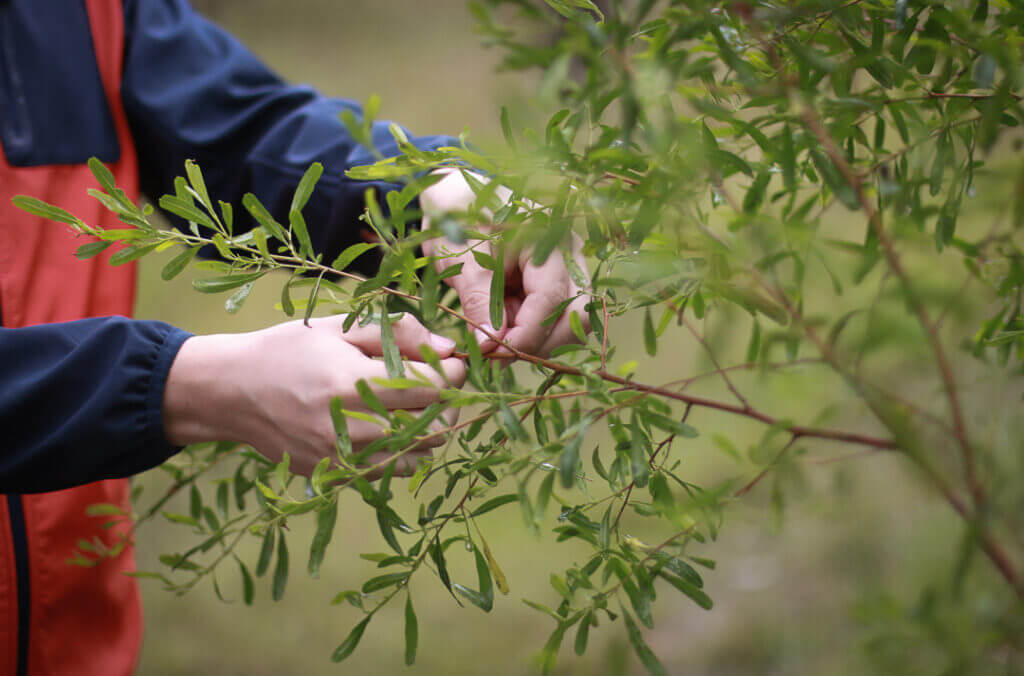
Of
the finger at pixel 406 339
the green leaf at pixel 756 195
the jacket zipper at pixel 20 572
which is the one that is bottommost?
the jacket zipper at pixel 20 572

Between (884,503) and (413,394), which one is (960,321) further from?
(884,503)

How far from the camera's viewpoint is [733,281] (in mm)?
401

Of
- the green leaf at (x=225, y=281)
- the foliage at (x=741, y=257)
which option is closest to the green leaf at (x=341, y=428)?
the foliage at (x=741, y=257)

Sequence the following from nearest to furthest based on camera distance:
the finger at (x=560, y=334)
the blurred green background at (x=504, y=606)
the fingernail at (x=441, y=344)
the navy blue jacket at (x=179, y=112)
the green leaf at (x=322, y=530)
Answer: the green leaf at (x=322, y=530) < the fingernail at (x=441, y=344) < the finger at (x=560, y=334) < the navy blue jacket at (x=179, y=112) < the blurred green background at (x=504, y=606)

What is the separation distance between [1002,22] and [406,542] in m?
1.84

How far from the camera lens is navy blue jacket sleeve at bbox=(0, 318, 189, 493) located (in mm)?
544

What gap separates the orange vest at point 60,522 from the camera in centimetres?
78

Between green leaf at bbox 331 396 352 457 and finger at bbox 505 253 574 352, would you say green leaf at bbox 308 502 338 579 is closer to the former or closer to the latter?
green leaf at bbox 331 396 352 457

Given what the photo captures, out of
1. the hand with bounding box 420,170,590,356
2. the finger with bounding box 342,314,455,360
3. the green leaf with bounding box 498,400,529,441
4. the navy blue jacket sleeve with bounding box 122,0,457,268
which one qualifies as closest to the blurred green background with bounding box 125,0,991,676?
the navy blue jacket sleeve with bounding box 122,0,457,268

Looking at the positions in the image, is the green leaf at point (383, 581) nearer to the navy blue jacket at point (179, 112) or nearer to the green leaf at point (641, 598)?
the green leaf at point (641, 598)

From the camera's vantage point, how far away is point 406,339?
516mm

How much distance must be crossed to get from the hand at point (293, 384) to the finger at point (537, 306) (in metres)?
0.09

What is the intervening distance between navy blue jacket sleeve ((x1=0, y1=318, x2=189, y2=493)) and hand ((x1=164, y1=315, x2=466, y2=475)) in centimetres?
2

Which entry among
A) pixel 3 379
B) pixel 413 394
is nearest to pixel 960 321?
pixel 413 394
